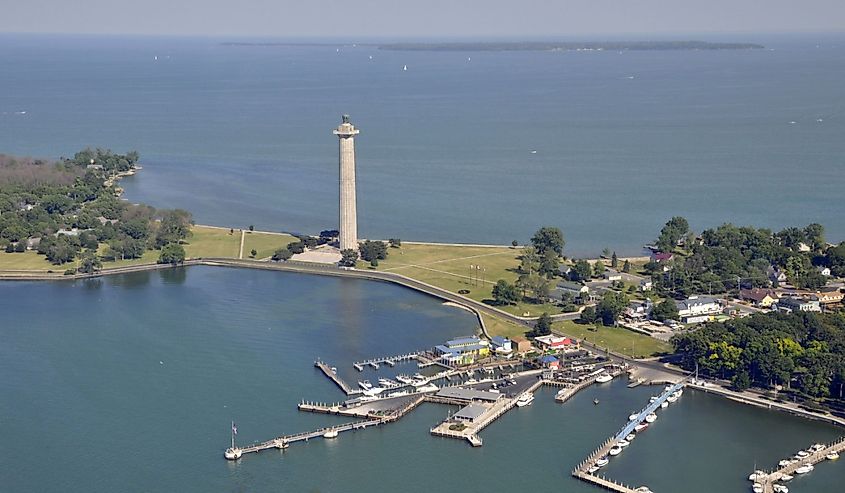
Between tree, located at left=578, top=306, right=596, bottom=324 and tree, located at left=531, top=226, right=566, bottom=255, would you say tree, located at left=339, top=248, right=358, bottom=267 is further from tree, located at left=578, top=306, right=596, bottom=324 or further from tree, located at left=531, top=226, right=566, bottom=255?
tree, located at left=578, top=306, right=596, bottom=324

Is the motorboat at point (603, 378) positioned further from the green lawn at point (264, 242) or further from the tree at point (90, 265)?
the tree at point (90, 265)

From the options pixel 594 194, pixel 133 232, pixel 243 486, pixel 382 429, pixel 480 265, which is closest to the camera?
pixel 243 486

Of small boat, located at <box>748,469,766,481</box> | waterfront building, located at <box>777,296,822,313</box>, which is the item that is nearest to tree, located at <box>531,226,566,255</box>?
waterfront building, located at <box>777,296,822,313</box>

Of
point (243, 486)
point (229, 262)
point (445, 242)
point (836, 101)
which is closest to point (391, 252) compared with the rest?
point (445, 242)

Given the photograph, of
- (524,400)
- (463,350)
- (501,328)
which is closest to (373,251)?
(501,328)

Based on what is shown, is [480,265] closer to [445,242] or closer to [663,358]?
[445,242]

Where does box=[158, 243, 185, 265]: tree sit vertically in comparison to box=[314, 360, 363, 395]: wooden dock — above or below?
above

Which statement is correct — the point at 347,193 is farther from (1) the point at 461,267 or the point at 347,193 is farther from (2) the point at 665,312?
(2) the point at 665,312
